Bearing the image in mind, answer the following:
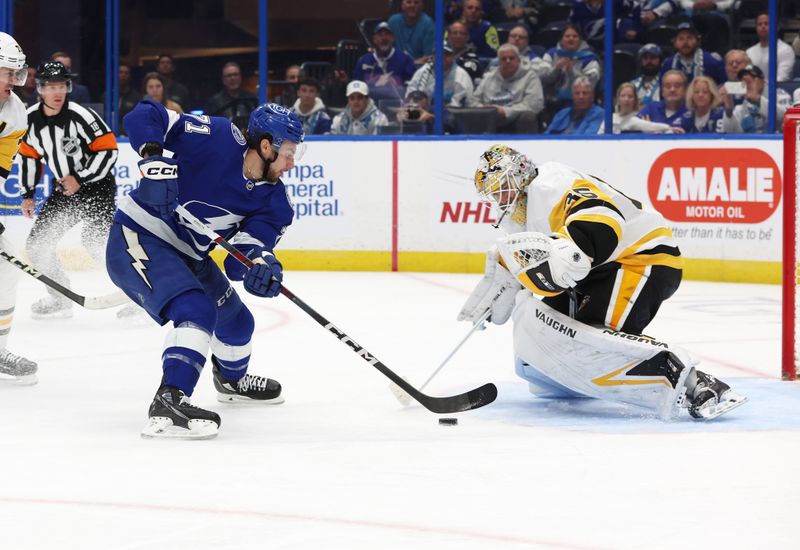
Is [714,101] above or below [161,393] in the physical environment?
above

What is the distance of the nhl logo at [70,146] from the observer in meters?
5.61

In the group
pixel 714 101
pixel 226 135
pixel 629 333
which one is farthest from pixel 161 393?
pixel 714 101

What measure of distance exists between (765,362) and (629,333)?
1.18m

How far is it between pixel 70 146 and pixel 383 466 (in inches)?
128

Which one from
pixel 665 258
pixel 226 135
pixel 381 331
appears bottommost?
pixel 381 331

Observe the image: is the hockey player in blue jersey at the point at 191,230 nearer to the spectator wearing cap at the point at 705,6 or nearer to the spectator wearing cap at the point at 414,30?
the spectator wearing cap at the point at 414,30

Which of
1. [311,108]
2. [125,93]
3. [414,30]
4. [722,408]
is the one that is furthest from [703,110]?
[722,408]

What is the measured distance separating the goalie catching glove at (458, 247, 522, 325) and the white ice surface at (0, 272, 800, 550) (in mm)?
272

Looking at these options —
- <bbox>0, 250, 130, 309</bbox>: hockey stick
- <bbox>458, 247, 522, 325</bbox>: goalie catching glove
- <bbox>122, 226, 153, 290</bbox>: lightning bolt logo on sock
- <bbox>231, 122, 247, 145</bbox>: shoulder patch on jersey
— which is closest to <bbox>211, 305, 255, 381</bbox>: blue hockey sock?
<bbox>122, 226, 153, 290</bbox>: lightning bolt logo on sock

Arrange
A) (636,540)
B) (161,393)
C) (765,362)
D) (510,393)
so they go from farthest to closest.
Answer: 1. (765,362)
2. (510,393)
3. (161,393)
4. (636,540)

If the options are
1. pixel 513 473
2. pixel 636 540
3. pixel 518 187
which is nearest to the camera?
pixel 636 540

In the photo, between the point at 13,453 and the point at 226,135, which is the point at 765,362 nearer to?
the point at 226,135

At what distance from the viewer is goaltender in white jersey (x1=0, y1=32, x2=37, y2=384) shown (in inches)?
159

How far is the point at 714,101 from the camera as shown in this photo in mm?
7273
